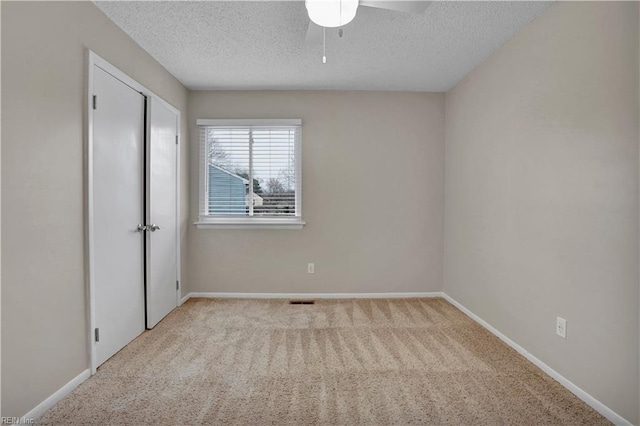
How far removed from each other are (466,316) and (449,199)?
51.5 inches

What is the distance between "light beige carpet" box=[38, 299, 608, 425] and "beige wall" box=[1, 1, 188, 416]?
32cm

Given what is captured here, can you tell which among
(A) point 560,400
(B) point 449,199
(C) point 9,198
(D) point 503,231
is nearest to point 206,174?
(C) point 9,198

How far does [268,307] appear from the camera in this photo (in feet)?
11.7

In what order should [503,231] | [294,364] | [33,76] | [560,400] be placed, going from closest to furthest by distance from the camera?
[33,76] < [560,400] < [294,364] < [503,231]

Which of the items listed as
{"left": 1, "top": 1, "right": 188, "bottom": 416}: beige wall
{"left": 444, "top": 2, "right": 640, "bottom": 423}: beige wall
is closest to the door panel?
{"left": 1, "top": 1, "right": 188, "bottom": 416}: beige wall

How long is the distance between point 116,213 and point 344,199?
2.34 m

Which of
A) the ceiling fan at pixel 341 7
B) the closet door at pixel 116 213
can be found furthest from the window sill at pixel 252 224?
the ceiling fan at pixel 341 7

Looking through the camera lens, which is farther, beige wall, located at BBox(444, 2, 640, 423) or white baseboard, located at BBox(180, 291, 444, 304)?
white baseboard, located at BBox(180, 291, 444, 304)

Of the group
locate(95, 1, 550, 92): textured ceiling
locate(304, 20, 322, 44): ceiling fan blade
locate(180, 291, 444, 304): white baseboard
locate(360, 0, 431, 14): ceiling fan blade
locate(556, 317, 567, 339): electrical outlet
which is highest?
locate(95, 1, 550, 92): textured ceiling

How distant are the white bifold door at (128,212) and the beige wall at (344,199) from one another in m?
0.59

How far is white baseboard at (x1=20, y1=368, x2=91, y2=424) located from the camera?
1677 millimetres

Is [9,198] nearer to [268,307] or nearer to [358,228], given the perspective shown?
[268,307]

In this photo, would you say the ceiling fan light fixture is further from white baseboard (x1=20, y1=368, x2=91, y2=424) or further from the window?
white baseboard (x1=20, y1=368, x2=91, y2=424)

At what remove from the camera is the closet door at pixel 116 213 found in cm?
221
